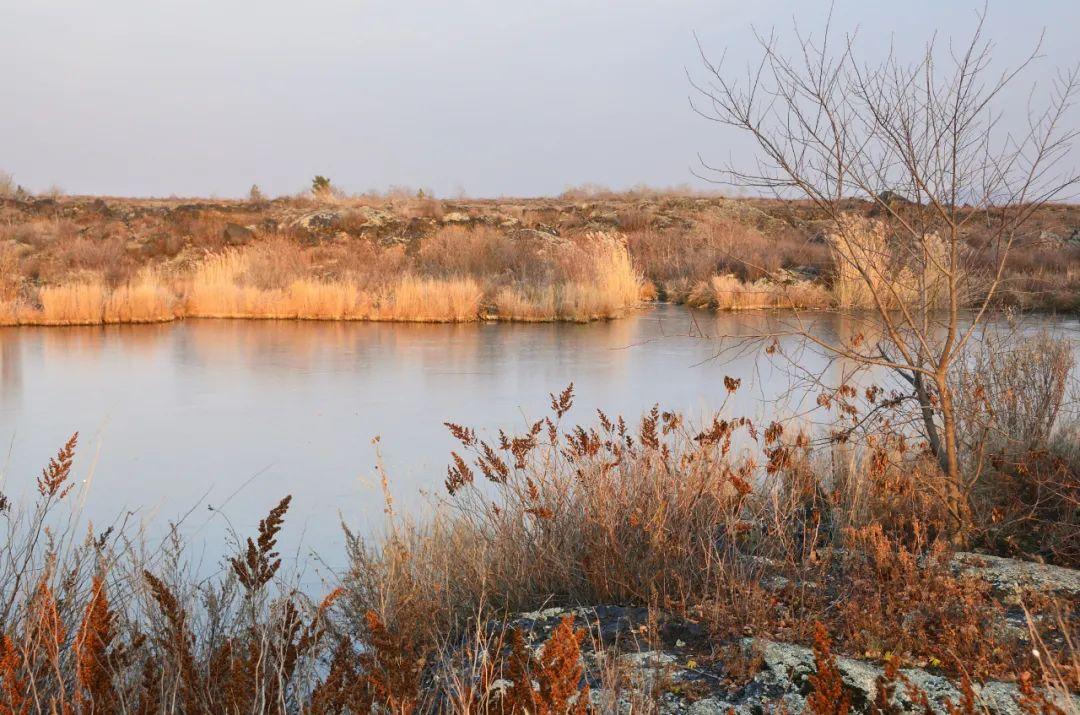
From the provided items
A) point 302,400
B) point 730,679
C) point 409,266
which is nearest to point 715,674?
point 730,679

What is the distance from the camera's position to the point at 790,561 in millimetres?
3465

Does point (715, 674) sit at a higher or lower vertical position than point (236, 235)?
lower

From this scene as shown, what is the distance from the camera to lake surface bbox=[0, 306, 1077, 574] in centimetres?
588

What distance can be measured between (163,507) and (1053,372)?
529 centimetres

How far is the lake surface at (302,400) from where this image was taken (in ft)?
19.3

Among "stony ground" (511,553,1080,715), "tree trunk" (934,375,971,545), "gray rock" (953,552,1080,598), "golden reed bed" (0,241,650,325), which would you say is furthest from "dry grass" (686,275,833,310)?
"stony ground" (511,553,1080,715)

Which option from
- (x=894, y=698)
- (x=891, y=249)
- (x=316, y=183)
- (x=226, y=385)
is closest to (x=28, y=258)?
(x=226, y=385)

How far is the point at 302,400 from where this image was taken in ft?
29.9

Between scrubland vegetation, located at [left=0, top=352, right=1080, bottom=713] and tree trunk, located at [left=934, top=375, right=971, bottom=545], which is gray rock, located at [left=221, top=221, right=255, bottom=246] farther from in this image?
tree trunk, located at [left=934, top=375, right=971, bottom=545]

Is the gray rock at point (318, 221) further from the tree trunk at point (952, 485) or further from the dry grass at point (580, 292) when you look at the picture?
the tree trunk at point (952, 485)

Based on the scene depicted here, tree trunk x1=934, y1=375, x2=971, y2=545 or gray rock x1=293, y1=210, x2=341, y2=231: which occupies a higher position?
gray rock x1=293, y1=210, x2=341, y2=231

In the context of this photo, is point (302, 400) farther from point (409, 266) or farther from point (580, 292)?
point (409, 266)

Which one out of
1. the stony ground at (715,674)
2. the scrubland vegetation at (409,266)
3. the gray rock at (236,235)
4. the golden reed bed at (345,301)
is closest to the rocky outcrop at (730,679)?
the stony ground at (715,674)

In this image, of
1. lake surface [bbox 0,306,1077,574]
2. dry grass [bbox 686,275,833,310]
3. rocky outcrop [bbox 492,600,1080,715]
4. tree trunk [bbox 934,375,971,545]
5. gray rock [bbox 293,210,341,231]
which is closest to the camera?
rocky outcrop [bbox 492,600,1080,715]
